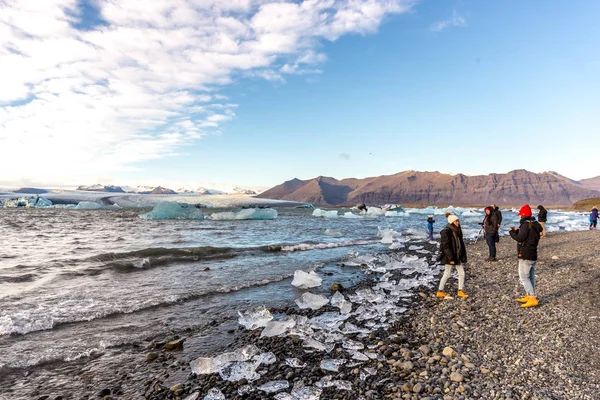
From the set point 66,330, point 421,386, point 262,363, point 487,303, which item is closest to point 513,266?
point 487,303

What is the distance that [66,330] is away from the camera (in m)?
6.62

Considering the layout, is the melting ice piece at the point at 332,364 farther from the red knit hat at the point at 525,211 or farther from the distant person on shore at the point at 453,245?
the red knit hat at the point at 525,211

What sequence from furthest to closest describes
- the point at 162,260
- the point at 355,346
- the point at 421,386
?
1. the point at 162,260
2. the point at 355,346
3. the point at 421,386

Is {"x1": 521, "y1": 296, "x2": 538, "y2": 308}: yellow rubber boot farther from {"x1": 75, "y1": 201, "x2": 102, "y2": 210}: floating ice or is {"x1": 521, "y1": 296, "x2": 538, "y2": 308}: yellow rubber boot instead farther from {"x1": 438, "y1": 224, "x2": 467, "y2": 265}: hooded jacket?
{"x1": 75, "y1": 201, "x2": 102, "y2": 210}: floating ice

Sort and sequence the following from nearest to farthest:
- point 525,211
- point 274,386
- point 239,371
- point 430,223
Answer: point 274,386, point 239,371, point 525,211, point 430,223

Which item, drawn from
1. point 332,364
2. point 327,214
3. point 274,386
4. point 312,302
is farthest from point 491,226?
point 327,214

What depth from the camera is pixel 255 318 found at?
7.00m

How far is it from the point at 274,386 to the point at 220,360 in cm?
114

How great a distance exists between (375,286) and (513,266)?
627 cm

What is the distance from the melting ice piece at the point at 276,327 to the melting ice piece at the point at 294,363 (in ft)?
3.57

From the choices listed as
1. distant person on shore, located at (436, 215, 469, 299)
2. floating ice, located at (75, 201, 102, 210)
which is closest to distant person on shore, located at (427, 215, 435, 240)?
distant person on shore, located at (436, 215, 469, 299)

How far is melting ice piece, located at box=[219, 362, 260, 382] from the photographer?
4.60 metres

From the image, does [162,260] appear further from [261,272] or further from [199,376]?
[199,376]

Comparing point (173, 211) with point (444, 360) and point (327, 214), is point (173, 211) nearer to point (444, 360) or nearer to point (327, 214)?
point (327, 214)
